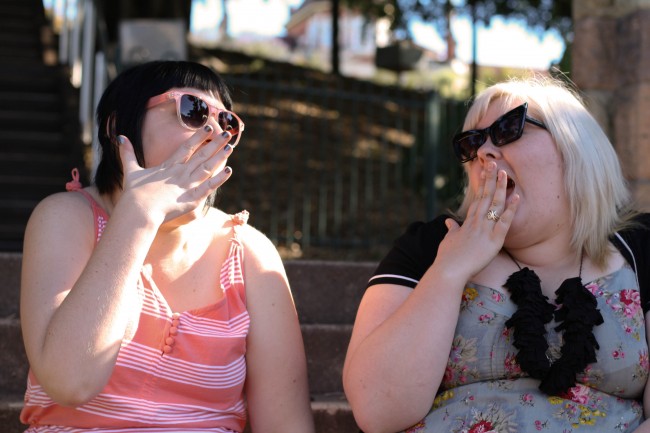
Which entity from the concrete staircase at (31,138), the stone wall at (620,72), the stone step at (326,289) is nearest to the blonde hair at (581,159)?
the stone step at (326,289)

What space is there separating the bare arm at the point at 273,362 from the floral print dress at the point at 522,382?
36 centimetres

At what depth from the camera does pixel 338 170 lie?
787 centimetres

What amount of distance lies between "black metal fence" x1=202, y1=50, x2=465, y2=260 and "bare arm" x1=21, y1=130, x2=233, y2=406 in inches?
181

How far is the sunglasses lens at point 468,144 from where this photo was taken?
243 cm

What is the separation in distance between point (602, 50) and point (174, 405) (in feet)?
9.76

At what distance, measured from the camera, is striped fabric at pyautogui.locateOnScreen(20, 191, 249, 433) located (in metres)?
2.16

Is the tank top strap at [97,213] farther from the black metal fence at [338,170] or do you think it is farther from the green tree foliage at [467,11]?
the green tree foliage at [467,11]

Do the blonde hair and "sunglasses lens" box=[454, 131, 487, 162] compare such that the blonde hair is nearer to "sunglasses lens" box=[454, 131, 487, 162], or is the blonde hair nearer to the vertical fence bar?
"sunglasses lens" box=[454, 131, 487, 162]

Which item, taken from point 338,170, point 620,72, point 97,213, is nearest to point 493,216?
point 97,213

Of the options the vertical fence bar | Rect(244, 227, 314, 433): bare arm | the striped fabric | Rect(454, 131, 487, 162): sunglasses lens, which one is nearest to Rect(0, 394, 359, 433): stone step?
Rect(244, 227, 314, 433): bare arm

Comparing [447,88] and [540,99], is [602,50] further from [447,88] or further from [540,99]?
[447,88]

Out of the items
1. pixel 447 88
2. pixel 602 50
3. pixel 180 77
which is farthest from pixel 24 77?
pixel 447 88

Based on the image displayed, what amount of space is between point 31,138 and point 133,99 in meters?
5.39

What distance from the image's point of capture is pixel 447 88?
22156 mm
